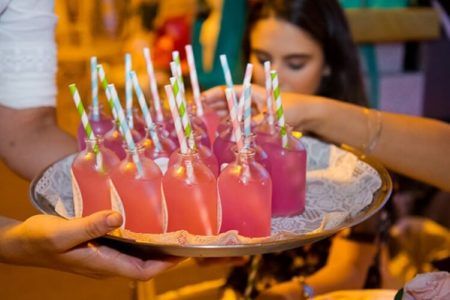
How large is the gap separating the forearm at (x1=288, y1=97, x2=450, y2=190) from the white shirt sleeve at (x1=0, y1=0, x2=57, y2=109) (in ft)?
1.80

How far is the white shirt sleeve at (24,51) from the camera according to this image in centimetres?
138

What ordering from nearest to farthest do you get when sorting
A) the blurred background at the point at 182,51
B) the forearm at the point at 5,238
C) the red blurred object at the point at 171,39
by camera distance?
the forearm at the point at 5,238
the blurred background at the point at 182,51
the red blurred object at the point at 171,39

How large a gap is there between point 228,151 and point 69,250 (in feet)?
1.24

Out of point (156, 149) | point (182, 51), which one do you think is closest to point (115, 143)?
point (156, 149)

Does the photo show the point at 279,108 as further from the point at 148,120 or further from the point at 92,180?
the point at 92,180

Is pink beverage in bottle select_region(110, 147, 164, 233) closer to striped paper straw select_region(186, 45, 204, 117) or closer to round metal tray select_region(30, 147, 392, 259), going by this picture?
round metal tray select_region(30, 147, 392, 259)

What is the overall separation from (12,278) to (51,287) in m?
0.35

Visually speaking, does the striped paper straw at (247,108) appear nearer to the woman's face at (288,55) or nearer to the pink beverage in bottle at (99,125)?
the pink beverage in bottle at (99,125)

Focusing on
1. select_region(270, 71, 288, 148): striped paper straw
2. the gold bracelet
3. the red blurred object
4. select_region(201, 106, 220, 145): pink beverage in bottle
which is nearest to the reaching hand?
select_region(270, 71, 288, 148): striped paper straw

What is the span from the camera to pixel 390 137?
149 cm

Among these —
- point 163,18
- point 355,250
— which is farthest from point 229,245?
point 163,18

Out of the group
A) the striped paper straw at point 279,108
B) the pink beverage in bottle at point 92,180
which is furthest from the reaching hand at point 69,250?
the striped paper straw at point 279,108

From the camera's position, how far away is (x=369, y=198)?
1.19 meters

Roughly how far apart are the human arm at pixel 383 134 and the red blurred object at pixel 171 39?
2198 millimetres
